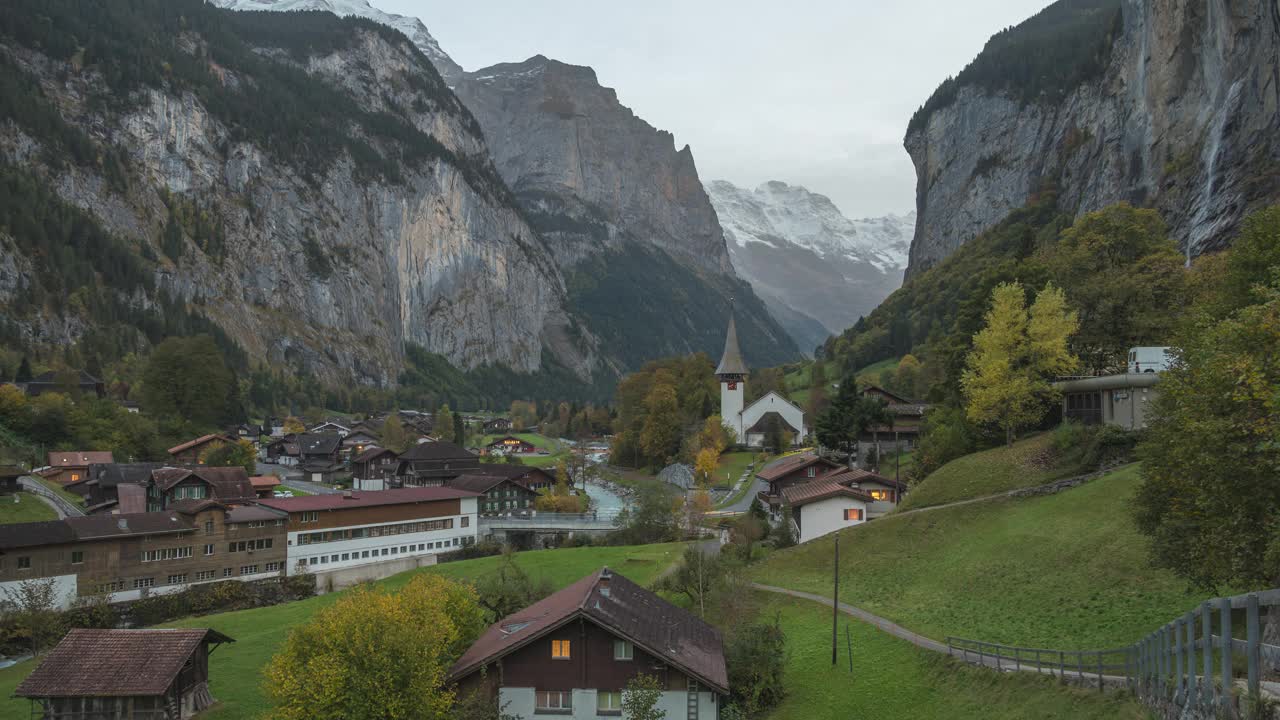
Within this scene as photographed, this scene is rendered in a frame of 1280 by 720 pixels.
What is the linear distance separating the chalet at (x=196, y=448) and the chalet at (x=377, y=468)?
49.4ft

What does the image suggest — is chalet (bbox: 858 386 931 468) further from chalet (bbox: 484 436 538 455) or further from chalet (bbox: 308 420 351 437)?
chalet (bbox: 308 420 351 437)

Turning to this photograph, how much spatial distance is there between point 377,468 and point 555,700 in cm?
8031

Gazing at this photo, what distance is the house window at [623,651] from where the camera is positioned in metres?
27.5

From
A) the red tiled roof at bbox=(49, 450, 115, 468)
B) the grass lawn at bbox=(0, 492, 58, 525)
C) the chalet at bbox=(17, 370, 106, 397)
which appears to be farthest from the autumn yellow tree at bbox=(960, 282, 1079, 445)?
the chalet at bbox=(17, 370, 106, 397)

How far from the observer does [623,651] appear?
27.5m

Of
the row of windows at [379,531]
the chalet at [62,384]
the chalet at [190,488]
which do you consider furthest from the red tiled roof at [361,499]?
the chalet at [62,384]

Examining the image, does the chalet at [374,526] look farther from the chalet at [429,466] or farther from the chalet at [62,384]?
the chalet at [62,384]

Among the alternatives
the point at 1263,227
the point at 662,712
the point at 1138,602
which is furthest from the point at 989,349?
the point at 662,712

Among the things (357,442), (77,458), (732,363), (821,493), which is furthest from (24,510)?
(732,363)

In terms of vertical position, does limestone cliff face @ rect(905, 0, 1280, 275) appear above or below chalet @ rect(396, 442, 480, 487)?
above

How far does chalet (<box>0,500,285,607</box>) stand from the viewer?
164 ft

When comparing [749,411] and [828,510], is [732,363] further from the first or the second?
[828,510]

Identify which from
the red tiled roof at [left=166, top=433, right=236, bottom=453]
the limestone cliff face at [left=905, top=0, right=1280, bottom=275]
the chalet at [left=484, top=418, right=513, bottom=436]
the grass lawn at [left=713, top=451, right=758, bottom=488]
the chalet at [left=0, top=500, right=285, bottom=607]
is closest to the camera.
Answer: the chalet at [left=0, top=500, right=285, bottom=607]

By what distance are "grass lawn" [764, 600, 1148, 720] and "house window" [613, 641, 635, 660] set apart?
5.30m
